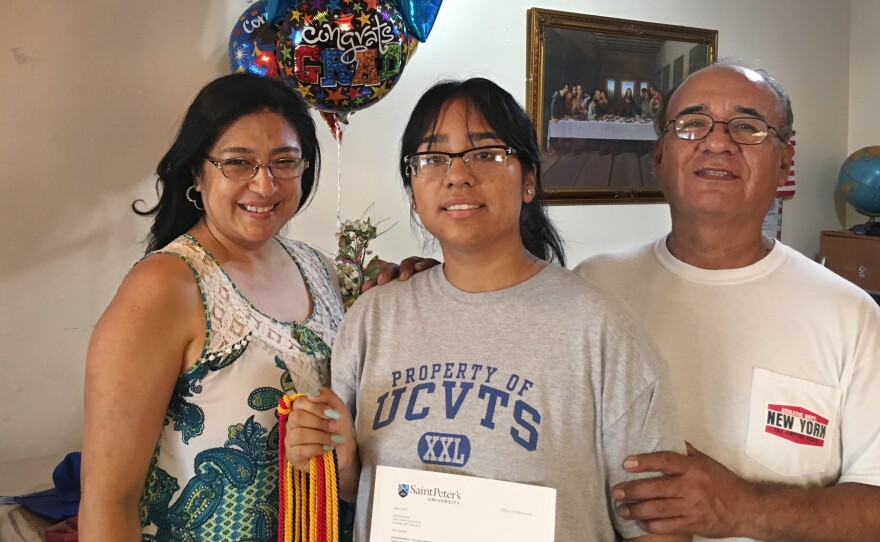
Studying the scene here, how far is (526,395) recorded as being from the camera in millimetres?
1059

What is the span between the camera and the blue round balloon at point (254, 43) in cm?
249

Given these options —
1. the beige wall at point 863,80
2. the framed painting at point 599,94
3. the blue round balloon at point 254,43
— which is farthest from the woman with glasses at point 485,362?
the beige wall at point 863,80

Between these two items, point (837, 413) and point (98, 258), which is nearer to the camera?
point (837, 413)

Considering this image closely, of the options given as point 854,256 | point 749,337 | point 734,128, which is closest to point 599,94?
point 854,256

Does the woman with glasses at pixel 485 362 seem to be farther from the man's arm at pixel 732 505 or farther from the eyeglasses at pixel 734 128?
the eyeglasses at pixel 734 128

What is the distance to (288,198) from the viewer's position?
4.83 ft

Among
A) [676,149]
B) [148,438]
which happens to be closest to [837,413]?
[676,149]

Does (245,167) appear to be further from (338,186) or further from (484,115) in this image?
(338,186)

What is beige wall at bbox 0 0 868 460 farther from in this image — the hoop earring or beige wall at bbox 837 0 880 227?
beige wall at bbox 837 0 880 227

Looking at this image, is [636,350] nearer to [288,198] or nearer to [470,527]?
[470,527]

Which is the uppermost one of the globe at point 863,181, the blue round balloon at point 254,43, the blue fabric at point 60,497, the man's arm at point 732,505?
the blue round balloon at point 254,43

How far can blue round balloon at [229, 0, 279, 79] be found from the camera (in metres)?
2.49

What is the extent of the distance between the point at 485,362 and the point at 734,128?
745 mm

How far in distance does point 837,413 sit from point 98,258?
7.66ft
